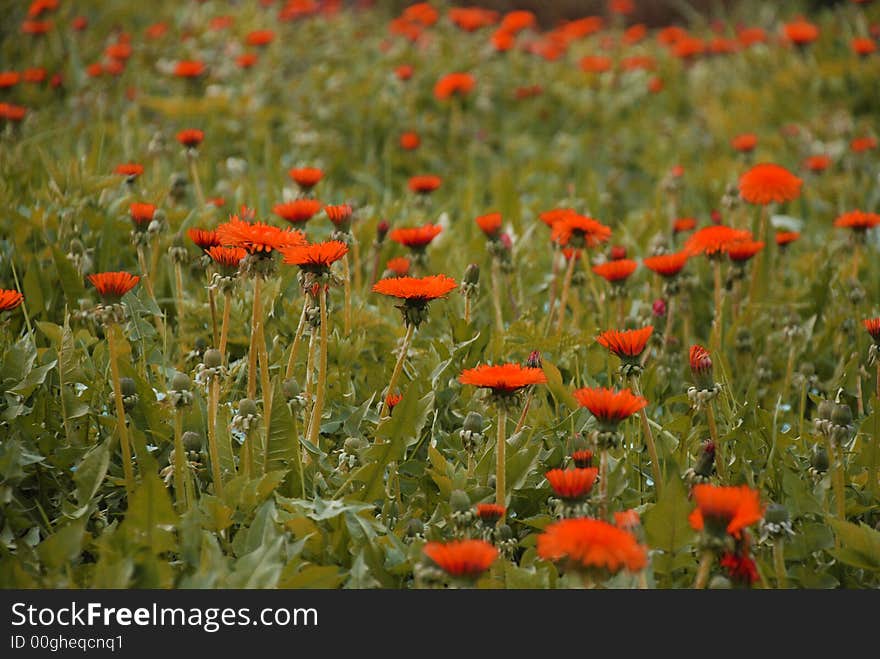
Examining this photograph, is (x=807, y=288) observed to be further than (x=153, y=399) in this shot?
Yes

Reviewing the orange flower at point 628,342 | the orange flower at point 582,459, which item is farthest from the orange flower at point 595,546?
the orange flower at point 628,342

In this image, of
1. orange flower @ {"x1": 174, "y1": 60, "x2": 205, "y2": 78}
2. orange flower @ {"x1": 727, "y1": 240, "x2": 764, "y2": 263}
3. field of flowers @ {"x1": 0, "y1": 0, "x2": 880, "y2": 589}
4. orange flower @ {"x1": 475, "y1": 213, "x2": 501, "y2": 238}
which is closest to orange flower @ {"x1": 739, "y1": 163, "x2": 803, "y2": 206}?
field of flowers @ {"x1": 0, "y1": 0, "x2": 880, "y2": 589}

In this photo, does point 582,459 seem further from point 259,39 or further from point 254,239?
point 259,39

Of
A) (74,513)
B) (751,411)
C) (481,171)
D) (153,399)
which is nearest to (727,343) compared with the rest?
(751,411)

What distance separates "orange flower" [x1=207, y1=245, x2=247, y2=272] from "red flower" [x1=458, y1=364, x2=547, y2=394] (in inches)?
18.1

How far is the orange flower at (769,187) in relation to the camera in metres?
2.63

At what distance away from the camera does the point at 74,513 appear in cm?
171

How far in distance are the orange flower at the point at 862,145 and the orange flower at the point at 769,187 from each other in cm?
141

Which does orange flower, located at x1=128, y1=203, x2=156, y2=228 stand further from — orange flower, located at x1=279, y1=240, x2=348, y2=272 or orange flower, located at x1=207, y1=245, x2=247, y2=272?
orange flower, located at x1=279, y1=240, x2=348, y2=272

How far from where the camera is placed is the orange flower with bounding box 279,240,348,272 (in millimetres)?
1706

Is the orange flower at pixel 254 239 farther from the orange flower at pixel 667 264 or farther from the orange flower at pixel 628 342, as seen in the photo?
the orange flower at pixel 667 264

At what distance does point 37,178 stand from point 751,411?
2137mm

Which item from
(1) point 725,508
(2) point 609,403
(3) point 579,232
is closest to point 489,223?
(3) point 579,232

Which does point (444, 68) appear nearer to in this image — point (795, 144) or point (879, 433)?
point (795, 144)
